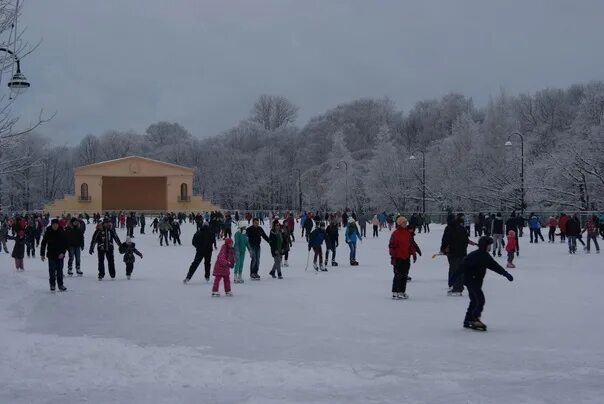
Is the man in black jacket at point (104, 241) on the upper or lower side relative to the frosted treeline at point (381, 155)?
lower

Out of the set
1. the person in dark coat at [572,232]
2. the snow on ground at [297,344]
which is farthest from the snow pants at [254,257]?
the person in dark coat at [572,232]

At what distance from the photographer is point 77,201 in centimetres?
8156

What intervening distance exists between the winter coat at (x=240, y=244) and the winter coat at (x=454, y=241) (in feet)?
16.3

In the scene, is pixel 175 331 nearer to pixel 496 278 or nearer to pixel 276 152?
pixel 496 278

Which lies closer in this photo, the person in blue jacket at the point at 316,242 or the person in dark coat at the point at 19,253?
the person in blue jacket at the point at 316,242

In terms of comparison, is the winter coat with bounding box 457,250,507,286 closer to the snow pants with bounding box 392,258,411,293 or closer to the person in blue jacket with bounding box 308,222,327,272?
the snow pants with bounding box 392,258,411,293

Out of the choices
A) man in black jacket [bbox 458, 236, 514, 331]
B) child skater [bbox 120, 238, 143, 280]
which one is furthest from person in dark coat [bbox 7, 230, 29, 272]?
man in black jacket [bbox 458, 236, 514, 331]

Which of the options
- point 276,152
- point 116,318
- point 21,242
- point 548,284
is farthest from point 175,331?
point 276,152

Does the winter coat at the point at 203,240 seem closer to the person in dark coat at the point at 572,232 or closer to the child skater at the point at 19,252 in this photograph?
the child skater at the point at 19,252

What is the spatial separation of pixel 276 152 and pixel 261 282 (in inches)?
3248

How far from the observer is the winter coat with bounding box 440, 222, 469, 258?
1445 cm

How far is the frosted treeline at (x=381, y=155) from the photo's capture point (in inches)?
2205

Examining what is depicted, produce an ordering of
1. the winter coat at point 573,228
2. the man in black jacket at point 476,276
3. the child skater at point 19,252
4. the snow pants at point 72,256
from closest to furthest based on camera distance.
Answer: the man in black jacket at point 476,276 < the snow pants at point 72,256 < the child skater at point 19,252 < the winter coat at point 573,228

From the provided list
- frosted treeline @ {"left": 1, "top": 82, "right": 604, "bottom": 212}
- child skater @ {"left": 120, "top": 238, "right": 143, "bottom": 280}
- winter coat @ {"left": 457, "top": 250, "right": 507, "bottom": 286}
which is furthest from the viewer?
frosted treeline @ {"left": 1, "top": 82, "right": 604, "bottom": 212}
